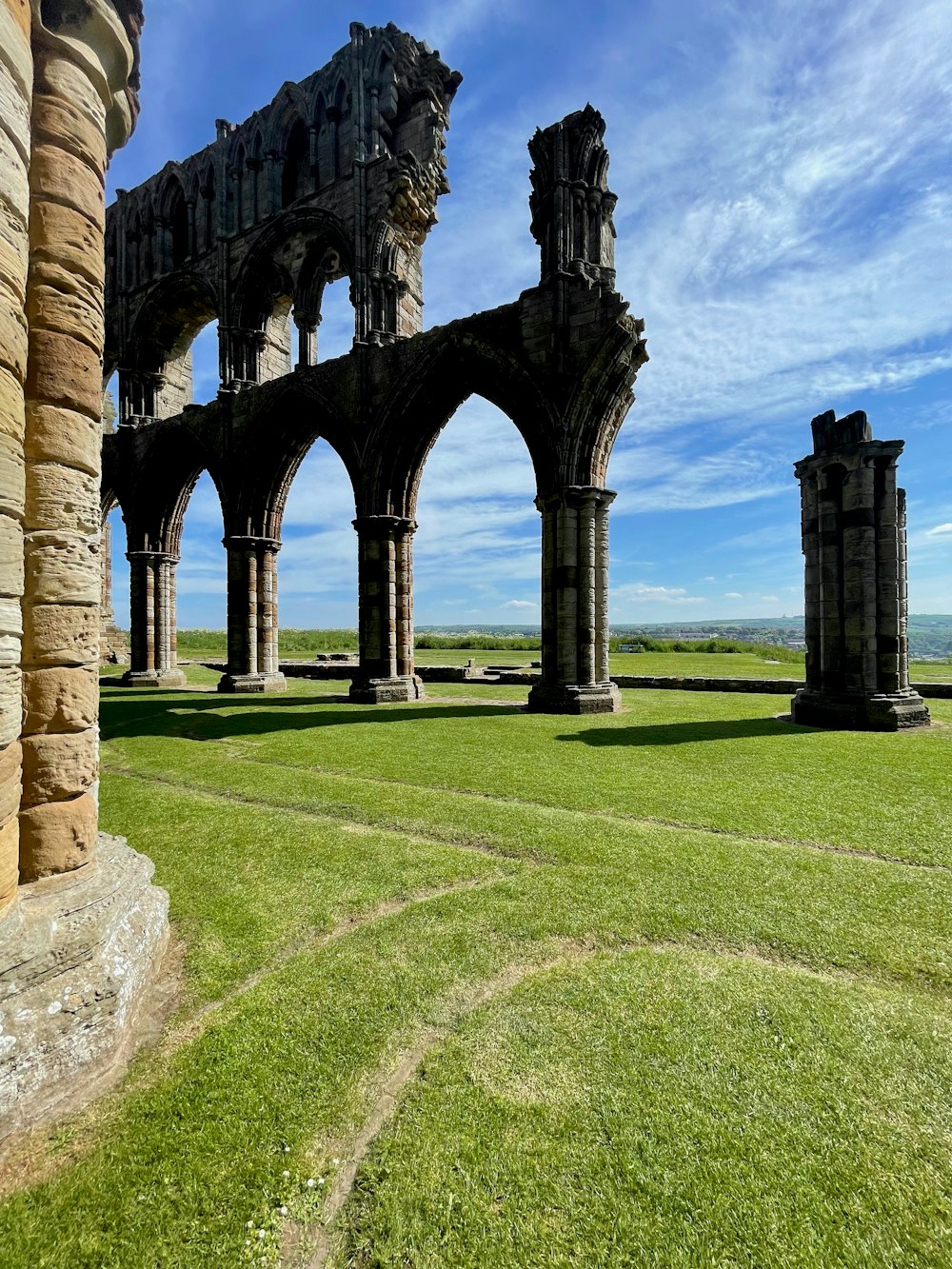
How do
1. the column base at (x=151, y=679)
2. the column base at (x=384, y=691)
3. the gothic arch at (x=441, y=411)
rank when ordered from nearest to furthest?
the gothic arch at (x=441, y=411) → the column base at (x=384, y=691) → the column base at (x=151, y=679)

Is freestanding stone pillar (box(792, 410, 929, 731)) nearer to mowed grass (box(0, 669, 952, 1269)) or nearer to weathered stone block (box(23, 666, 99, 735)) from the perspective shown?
mowed grass (box(0, 669, 952, 1269))

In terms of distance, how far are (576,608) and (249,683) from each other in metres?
9.19

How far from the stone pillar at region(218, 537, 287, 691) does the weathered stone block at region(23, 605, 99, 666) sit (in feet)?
42.3

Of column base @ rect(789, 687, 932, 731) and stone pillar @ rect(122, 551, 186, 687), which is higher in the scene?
stone pillar @ rect(122, 551, 186, 687)

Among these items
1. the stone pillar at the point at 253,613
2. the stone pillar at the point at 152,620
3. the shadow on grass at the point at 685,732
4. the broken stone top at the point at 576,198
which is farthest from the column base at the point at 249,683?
the broken stone top at the point at 576,198

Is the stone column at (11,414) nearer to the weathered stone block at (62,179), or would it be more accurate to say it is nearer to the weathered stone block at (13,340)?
the weathered stone block at (13,340)

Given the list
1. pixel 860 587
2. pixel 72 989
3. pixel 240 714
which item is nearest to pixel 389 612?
pixel 240 714

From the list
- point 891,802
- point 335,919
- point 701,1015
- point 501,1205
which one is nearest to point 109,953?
point 335,919

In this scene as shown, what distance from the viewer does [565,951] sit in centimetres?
280

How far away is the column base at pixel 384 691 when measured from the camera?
502 inches

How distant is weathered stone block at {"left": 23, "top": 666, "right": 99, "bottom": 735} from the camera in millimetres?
2617

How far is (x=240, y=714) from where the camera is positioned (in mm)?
10914

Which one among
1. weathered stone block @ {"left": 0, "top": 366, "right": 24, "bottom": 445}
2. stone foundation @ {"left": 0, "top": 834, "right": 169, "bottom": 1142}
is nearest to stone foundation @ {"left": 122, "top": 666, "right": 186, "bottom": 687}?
stone foundation @ {"left": 0, "top": 834, "right": 169, "bottom": 1142}

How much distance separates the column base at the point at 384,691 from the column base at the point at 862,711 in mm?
8043
